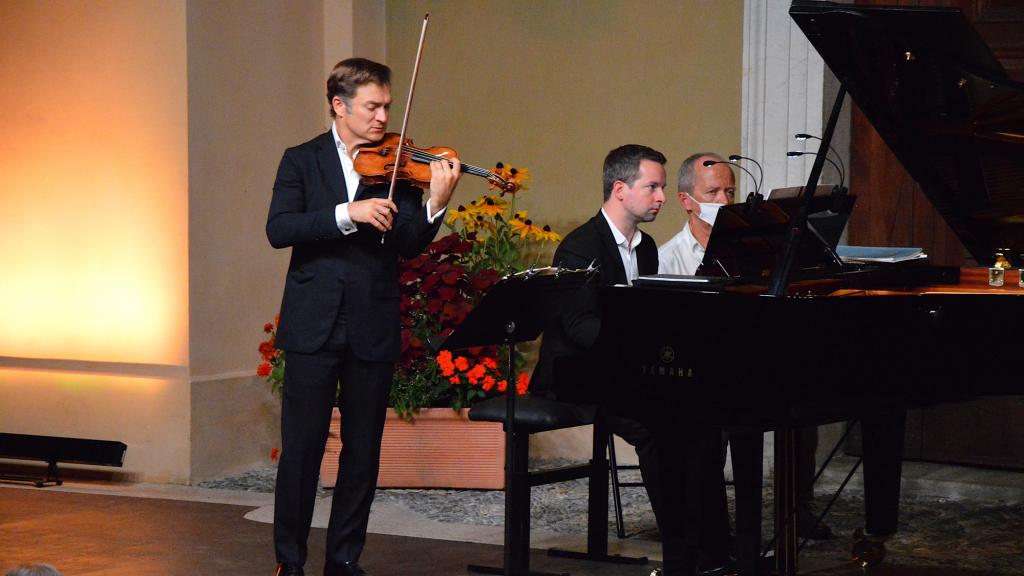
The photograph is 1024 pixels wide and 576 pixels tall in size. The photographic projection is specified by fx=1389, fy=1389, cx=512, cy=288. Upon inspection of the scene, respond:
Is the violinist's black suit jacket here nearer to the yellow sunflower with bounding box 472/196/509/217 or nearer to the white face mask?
the white face mask

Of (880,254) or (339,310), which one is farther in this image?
(880,254)

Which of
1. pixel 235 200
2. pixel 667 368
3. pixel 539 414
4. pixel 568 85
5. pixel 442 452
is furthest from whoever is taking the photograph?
pixel 568 85

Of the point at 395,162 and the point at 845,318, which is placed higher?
the point at 395,162

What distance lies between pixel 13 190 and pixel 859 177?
394cm

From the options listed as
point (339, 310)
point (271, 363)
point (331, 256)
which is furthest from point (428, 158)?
point (271, 363)

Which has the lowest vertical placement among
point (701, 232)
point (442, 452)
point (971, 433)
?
point (442, 452)

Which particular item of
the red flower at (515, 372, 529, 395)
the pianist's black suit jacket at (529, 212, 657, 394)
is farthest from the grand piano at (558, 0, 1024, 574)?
the red flower at (515, 372, 529, 395)

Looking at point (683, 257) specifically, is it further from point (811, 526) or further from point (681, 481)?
point (681, 481)

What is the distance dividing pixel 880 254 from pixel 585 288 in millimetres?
1121

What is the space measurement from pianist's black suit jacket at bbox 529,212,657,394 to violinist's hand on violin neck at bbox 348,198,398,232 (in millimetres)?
598

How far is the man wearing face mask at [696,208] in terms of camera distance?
196 inches

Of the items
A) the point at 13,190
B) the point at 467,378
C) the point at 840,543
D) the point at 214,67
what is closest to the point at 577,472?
the point at 840,543

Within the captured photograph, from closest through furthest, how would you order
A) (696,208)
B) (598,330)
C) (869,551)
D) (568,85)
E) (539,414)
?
(598,330) < (539,414) < (869,551) < (696,208) < (568,85)

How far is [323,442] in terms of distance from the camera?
423cm
